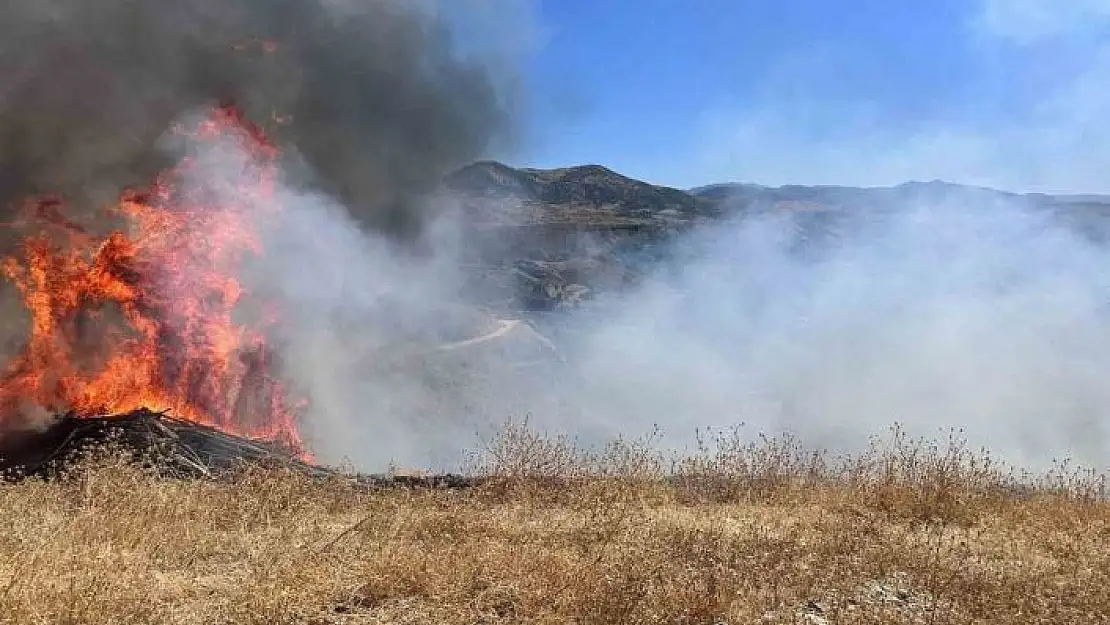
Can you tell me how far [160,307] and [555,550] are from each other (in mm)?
8792

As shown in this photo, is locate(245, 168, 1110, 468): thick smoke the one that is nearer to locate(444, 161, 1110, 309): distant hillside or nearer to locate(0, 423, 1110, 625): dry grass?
locate(444, 161, 1110, 309): distant hillside

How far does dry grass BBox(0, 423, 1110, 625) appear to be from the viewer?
397 centimetres

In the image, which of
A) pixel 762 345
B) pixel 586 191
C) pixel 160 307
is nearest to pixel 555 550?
pixel 160 307

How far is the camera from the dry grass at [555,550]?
3973 mm

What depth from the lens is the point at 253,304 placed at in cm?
1300

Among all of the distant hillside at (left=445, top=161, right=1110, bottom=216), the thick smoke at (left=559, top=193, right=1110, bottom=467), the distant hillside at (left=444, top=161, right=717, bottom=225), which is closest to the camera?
the thick smoke at (left=559, top=193, right=1110, bottom=467)

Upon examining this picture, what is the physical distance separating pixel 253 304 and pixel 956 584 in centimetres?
1144

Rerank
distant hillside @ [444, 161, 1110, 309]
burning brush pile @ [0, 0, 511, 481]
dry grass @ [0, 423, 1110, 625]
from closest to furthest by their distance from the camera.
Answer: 1. dry grass @ [0, 423, 1110, 625]
2. burning brush pile @ [0, 0, 511, 481]
3. distant hillside @ [444, 161, 1110, 309]

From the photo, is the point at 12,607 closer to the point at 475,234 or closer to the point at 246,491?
the point at 246,491

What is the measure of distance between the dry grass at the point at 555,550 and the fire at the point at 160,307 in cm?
394

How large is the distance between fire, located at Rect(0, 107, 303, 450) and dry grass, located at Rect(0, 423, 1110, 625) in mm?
3945

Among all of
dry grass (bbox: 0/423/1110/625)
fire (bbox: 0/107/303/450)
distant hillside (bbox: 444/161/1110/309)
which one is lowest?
dry grass (bbox: 0/423/1110/625)

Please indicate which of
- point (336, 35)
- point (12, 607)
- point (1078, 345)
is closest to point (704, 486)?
point (12, 607)

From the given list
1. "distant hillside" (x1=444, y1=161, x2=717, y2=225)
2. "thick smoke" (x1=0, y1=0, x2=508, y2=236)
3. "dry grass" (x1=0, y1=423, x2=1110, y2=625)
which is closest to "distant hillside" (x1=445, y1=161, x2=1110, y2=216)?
"distant hillside" (x1=444, y1=161, x2=717, y2=225)
